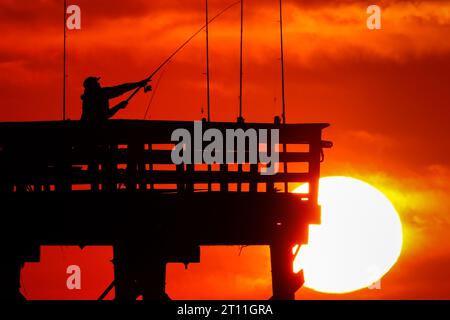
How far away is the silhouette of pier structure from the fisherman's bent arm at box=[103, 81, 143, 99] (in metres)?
1.75

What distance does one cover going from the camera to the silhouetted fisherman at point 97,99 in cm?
2244

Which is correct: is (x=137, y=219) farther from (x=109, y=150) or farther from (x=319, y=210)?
(x=319, y=210)

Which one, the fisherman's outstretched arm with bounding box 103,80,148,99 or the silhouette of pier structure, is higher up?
the fisherman's outstretched arm with bounding box 103,80,148,99

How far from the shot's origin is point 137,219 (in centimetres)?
2130

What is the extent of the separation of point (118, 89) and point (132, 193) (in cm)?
276

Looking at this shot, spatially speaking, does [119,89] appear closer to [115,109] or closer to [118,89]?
[118,89]

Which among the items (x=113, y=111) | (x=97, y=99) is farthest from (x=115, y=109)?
(x=97, y=99)

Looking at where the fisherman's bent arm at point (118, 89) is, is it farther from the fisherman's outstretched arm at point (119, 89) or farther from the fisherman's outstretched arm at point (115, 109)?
the fisherman's outstretched arm at point (115, 109)

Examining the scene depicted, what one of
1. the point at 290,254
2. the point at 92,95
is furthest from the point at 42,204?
the point at 290,254

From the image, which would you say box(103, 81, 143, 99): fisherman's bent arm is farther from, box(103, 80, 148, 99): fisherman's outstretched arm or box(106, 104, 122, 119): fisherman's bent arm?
box(106, 104, 122, 119): fisherman's bent arm

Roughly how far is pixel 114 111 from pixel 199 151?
9.15ft

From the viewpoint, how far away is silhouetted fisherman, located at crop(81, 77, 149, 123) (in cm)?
2244

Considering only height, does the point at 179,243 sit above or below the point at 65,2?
below

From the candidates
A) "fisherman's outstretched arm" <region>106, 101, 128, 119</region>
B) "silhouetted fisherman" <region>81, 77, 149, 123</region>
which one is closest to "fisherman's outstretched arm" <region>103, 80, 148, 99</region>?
"silhouetted fisherman" <region>81, 77, 149, 123</region>
